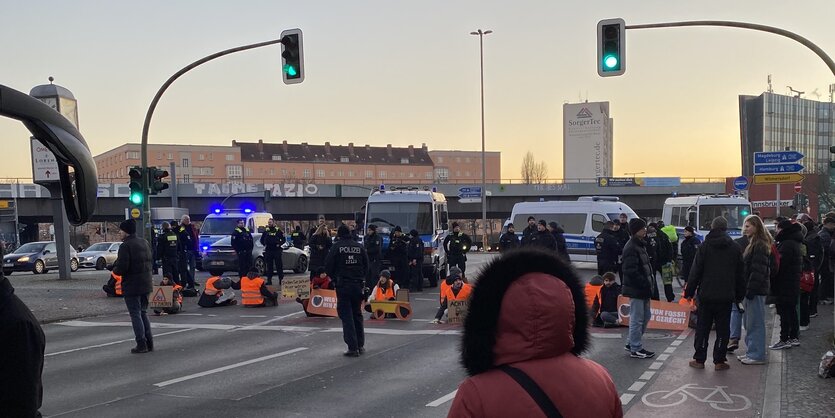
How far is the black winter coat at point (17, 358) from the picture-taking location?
2.66 m

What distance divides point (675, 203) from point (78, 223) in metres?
27.1

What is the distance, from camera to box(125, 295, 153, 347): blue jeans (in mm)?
10047

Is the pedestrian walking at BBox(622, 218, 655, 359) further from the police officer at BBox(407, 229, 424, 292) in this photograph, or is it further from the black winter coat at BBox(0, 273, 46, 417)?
the police officer at BBox(407, 229, 424, 292)

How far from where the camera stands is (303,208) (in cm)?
5466

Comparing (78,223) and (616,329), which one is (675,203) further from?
(78,223)

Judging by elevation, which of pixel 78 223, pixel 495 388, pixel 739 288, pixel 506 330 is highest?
pixel 78 223

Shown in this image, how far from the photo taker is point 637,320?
9211 millimetres

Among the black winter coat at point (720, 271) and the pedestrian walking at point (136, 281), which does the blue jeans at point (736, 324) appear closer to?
the black winter coat at point (720, 271)

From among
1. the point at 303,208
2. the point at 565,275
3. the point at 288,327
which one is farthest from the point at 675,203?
the point at 303,208

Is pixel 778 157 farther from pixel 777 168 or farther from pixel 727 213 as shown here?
pixel 727 213

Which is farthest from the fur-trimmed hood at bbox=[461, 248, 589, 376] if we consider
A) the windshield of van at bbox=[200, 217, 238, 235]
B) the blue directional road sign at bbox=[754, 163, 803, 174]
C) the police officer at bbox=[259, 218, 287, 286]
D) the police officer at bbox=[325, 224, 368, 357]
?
the windshield of van at bbox=[200, 217, 238, 235]

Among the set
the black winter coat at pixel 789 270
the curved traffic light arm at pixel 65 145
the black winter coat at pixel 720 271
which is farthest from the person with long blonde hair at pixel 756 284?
the curved traffic light arm at pixel 65 145

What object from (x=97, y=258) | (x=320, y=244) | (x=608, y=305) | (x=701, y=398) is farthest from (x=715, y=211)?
(x=97, y=258)

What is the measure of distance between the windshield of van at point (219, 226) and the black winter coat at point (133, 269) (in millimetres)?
15345
